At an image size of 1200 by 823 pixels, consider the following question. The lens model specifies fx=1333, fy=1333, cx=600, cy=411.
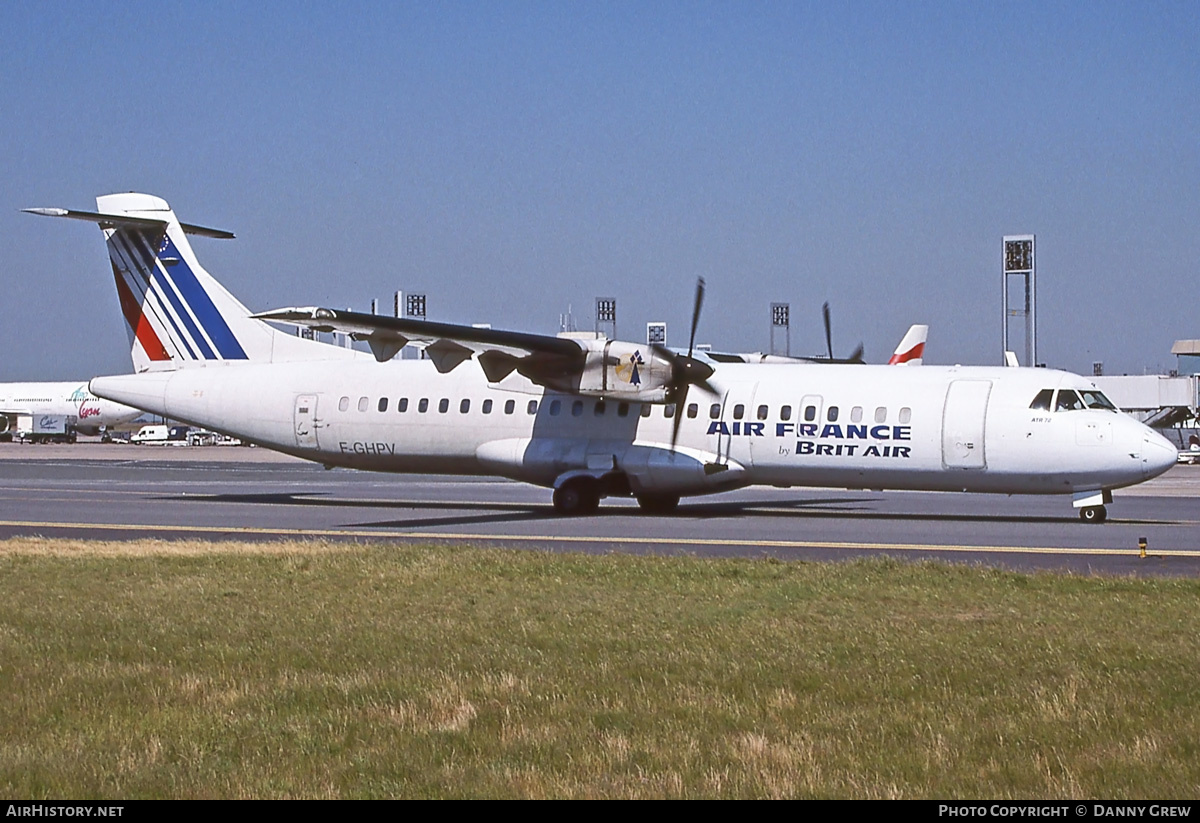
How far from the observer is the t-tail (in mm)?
31219

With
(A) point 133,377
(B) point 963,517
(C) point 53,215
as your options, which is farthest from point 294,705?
(A) point 133,377

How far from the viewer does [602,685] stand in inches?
358

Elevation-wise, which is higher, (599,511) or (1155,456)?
(1155,456)

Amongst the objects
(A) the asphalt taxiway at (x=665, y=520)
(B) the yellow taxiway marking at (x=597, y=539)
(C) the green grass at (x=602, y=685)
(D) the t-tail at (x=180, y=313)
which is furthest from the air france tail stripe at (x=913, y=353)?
(C) the green grass at (x=602, y=685)

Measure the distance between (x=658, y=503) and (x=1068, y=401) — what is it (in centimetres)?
834

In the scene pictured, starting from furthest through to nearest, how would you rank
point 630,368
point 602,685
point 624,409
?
point 624,409 < point 630,368 < point 602,685

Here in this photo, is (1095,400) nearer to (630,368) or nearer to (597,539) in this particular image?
(630,368)

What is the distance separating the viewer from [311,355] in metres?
31.1

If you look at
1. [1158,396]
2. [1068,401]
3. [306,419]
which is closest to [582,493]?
[306,419]

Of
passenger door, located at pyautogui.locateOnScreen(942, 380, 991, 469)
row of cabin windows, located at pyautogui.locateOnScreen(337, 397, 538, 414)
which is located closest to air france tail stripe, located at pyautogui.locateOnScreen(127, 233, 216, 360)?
row of cabin windows, located at pyautogui.locateOnScreen(337, 397, 538, 414)

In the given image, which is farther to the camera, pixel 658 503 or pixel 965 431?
pixel 658 503

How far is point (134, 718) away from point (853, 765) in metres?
4.34

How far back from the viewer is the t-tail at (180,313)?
102 feet
